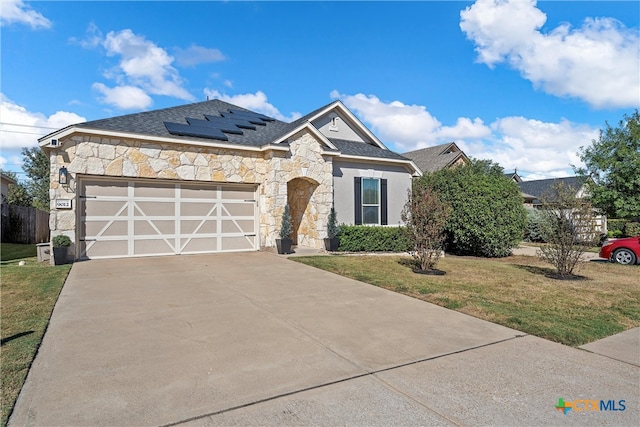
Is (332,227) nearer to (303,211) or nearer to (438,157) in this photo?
(303,211)

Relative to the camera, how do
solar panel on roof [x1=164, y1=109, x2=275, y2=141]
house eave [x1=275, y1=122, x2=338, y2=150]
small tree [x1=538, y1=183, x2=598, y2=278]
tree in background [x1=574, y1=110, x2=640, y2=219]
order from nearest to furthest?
small tree [x1=538, y1=183, x2=598, y2=278] → solar panel on roof [x1=164, y1=109, x2=275, y2=141] → house eave [x1=275, y1=122, x2=338, y2=150] → tree in background [x1=574, y1=110, x2=640, y2=219]

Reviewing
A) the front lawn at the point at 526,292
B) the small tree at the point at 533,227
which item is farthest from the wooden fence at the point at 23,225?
the small tree at the point at 533,227

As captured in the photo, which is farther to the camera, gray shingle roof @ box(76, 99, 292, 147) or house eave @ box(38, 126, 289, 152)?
gray shingle roof @ box(76, 99, 292, 147)

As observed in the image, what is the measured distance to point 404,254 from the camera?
510 inches

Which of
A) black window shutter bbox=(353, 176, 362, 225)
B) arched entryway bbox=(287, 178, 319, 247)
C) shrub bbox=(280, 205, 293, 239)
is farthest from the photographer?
black window shutter bbox=(353, 176, 362, 225)

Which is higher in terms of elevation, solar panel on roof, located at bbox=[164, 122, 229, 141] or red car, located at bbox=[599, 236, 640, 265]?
solar panel on roof, located at bbox=[164, 122, 229, 141]

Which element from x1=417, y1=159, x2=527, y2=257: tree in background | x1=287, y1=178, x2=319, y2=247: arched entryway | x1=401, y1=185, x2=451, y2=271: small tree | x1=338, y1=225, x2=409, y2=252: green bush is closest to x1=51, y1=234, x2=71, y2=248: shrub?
x1=287, y1=178, x2=319, y2=247: arched entryway

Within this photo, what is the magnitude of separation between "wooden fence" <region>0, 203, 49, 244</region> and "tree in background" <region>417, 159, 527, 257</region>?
1816cm

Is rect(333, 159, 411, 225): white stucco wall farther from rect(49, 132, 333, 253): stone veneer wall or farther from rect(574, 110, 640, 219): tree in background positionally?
rect(574, 110, 640, 219): tree in background

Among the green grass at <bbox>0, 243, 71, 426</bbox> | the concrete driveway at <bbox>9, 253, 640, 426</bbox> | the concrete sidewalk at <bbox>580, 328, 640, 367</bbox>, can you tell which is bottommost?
the concrete sidewalk at <bbox>580, 328, 640, 367</bbox>

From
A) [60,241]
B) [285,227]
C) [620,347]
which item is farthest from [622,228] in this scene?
[60,241]

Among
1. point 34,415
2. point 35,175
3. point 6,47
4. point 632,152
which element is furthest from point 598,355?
point 35,175

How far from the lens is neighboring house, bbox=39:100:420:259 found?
991cm

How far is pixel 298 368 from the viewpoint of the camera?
11.1 ft
